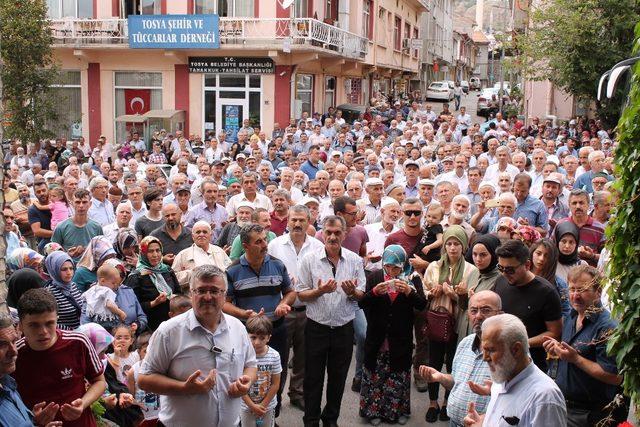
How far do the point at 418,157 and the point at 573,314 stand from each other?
10.0 meters

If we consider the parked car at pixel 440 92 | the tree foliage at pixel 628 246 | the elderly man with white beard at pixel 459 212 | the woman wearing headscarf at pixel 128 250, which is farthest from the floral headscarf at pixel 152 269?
the parked car at pixel 440 92

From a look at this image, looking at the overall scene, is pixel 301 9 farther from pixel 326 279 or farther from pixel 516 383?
pixel 516 383

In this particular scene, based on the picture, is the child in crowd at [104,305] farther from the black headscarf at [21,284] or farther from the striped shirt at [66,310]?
the black headscarf at [21,284]

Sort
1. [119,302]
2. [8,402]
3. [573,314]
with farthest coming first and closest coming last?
[119,302] < [573,314] < [8,402]

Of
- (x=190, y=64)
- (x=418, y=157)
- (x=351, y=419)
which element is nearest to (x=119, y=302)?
(x=351, y=419)

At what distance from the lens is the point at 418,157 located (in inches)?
600

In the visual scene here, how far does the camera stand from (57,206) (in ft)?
34.3

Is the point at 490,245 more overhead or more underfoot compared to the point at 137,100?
more underfoot

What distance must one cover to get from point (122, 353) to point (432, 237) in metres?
3.60

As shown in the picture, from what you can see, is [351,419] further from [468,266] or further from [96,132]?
[96,132]

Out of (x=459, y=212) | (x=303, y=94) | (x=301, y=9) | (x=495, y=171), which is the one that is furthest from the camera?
(x=303, y=94)

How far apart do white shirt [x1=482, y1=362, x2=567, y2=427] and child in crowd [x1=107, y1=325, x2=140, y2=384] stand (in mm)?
3166

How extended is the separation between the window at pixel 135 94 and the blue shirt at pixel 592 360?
959 inches

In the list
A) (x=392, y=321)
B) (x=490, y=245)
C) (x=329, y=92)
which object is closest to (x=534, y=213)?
(x=490, y=245)
